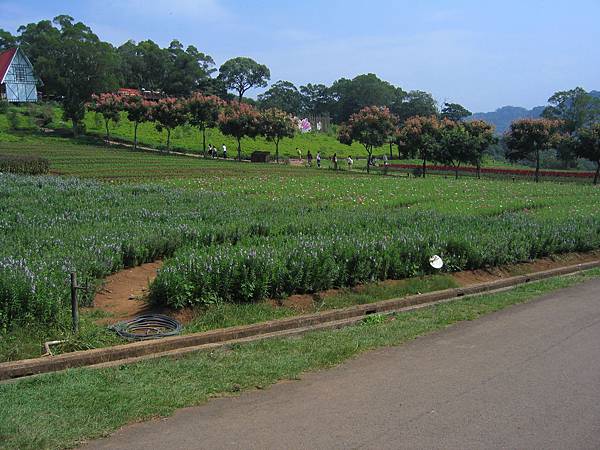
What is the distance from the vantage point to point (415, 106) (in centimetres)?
11706

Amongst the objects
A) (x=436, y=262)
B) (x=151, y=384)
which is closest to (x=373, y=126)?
(x=436, y=262)

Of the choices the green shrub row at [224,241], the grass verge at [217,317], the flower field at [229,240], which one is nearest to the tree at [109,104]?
the flower field at [229,240]

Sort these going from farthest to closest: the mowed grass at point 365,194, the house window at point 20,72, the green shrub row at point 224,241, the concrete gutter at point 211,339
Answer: the house window at point 20,72
the mowed grass at point 365,194
the green shrub row at point 224,241
the concrete gutter at point 211,339

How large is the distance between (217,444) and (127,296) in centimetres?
496

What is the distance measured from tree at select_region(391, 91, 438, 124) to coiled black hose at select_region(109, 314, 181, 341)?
111 metres

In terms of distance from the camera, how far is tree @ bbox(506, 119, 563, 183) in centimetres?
4956

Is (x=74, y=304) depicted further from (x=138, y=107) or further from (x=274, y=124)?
(x=138, y=107)

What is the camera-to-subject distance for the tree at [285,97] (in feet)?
408

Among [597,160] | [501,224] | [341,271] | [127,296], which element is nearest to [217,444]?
[127,296]

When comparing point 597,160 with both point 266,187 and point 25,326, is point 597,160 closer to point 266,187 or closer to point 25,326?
point 266,187

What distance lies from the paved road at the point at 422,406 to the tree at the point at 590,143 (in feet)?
147

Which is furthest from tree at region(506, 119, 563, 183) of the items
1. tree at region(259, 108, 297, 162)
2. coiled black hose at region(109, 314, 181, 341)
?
coiled black hose at region(109, 314, 181, 341)

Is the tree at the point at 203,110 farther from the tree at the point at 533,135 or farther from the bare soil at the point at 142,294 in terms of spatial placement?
the bare soil at the point at 142,294

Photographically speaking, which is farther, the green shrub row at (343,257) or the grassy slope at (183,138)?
the grassy slope at (183,138)
